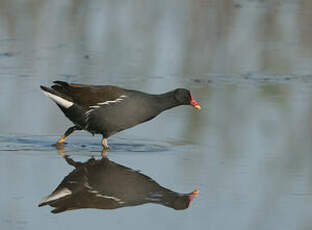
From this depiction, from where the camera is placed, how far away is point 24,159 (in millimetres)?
7496

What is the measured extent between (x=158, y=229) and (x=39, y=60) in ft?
19.1

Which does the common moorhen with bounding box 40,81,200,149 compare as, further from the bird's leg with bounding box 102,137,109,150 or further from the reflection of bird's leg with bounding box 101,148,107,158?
the reflection of bird's leg with bounding box 101,148,107,158

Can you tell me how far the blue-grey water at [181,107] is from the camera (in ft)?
20.3

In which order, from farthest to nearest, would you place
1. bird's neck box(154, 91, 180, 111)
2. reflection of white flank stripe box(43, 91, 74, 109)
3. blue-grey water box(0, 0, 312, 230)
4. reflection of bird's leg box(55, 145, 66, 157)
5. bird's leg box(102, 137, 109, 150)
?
bird's neck box(154, 91, 180, 111), reflection of white flank stripe box(43, 91, 74, 109), bird's leg box(102, 137, 109, 150), reflection of bird's leg box(55, 145, 66, 157), blue-grey water box(0, 0, 312, 230)

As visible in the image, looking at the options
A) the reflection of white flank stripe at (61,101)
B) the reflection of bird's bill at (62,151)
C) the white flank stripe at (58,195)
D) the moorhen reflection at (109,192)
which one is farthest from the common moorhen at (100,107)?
the white flank stripe at (58,195)

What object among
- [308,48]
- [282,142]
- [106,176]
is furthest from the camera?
[308,48]

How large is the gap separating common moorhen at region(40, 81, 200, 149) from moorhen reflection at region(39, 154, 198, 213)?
1.03 metres

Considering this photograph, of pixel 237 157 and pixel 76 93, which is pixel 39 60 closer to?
pixel 76 93

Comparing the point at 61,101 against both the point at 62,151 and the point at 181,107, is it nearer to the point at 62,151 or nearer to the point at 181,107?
the point at 62,151

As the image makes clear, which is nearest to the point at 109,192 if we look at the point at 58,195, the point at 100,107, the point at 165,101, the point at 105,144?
the point at 58,195

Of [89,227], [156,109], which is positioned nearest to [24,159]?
[156,109]

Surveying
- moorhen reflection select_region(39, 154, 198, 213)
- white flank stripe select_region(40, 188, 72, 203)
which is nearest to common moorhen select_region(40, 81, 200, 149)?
moorhen reflection select_region(39, 154, 198, 213)

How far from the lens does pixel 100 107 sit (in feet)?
27.2

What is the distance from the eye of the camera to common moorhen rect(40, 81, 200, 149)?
27.0 feet
